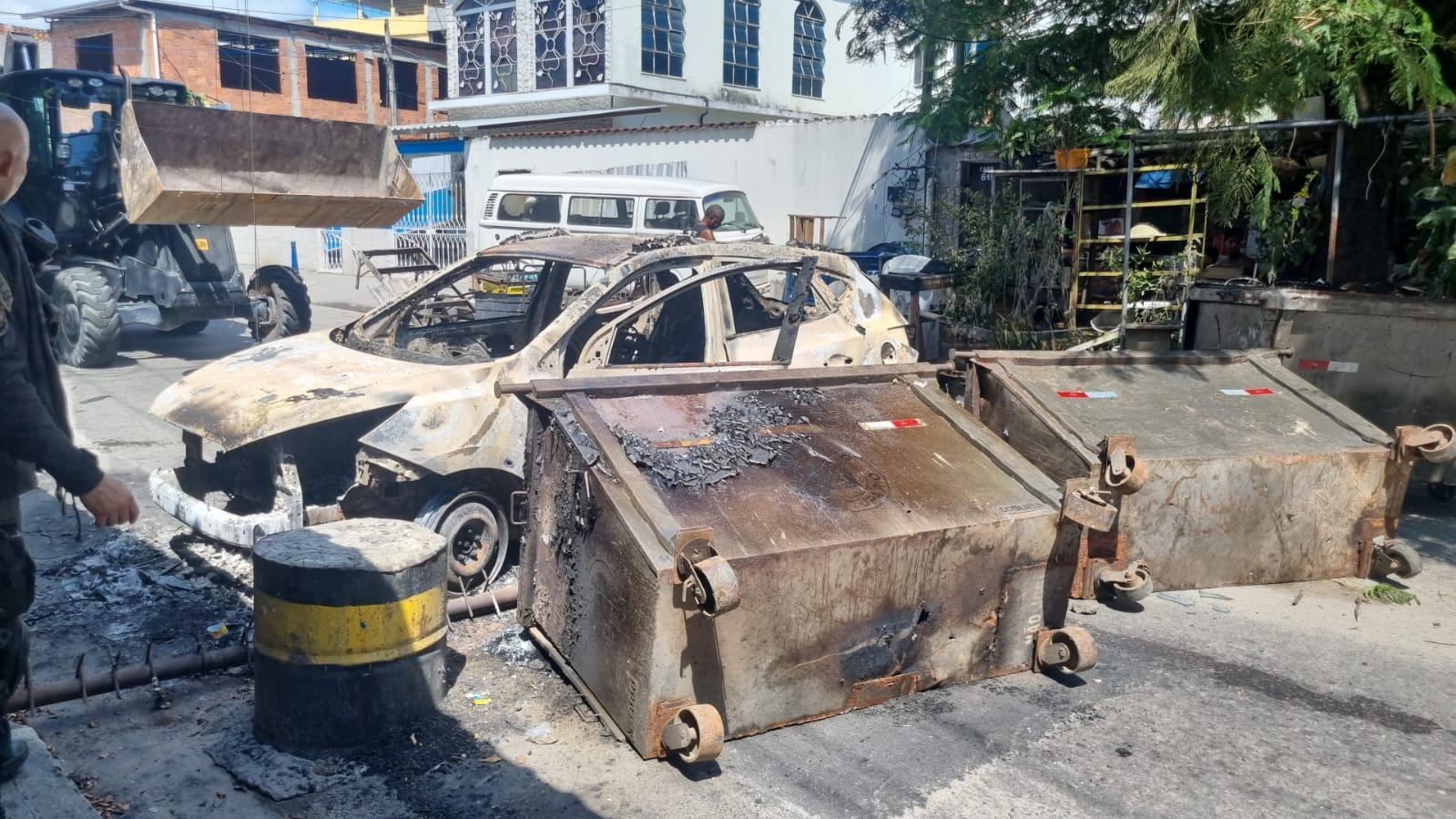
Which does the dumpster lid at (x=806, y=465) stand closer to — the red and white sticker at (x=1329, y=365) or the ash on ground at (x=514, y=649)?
the ash on ground at (x=514, y=649)

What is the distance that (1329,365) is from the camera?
6801 millimetres

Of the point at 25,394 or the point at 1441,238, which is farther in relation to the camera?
the point at 1441,238

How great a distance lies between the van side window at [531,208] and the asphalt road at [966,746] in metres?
11.5

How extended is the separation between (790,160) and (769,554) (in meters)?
14.3

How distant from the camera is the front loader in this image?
8.42 meters

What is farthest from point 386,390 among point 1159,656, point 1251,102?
point 1251,102

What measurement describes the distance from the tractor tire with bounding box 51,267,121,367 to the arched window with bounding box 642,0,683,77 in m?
14.0

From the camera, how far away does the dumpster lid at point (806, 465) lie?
11.8 feet

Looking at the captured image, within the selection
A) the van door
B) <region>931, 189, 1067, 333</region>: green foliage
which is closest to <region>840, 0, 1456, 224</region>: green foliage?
<region>931, 189, 1067, 333</region>: green foliage

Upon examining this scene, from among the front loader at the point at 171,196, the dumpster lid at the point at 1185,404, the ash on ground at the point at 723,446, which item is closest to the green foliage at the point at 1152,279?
the dumpster lid at the point at 1185,404

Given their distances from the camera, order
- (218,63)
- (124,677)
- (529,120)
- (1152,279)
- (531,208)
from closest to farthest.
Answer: (124,677) → (1152,279) → (531,208) → (529,120) → (218,63)

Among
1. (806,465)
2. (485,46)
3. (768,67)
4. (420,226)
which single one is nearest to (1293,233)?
(806,465)

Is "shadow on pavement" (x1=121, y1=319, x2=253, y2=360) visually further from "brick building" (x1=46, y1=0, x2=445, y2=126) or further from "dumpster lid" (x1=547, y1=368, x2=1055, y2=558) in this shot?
"brick building" (x1=46, y1=0, x2=445, y2=126)

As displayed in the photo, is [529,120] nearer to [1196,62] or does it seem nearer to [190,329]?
[190,329]
